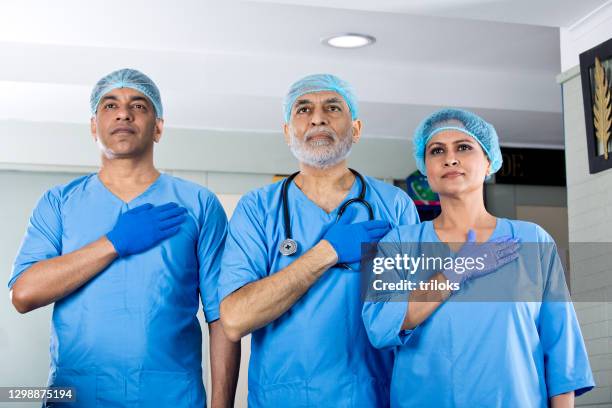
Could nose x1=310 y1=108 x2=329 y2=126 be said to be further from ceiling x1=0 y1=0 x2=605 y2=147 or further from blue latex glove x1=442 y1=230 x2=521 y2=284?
ceiling x1=0 y1=0 x2=605 y2=147

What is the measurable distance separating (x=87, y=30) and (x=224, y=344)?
228 cm

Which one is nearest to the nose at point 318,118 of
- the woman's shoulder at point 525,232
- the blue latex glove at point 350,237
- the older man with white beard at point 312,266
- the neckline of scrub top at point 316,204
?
the older man with white beard at point 312,266

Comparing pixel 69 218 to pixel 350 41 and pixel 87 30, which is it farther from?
pixel 350 41

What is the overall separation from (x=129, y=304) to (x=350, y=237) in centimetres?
60

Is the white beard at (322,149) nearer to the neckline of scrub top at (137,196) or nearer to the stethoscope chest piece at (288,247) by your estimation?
the stethoscope chest piece at (288,247)

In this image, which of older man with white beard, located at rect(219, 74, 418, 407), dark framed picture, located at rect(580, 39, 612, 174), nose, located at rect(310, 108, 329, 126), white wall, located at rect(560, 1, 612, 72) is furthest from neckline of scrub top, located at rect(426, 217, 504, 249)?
white wall, located at rect(560, 1, 612, 72)

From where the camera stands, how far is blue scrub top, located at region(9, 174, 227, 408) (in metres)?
2.01

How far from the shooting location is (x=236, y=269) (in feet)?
6.47

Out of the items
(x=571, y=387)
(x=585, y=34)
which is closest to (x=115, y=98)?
(x=571, y=387)

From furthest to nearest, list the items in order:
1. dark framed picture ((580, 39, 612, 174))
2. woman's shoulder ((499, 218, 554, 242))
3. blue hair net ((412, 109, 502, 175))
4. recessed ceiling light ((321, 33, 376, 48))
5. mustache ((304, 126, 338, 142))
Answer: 1. recessed ceiling light ((321, 33, 376, 48))
2. dark framed picture ((580, 39, 612, 174))
3. mustache ((304, 126, 338, 142))
4. blue hair net ((412, 109, 502, 175))
5. woman's shoulder ((499, 218, 554, 242))

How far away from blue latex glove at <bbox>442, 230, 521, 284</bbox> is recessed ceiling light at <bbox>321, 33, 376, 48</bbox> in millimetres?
2314

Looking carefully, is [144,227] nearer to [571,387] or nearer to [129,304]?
[129,304]

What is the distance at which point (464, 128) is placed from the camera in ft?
6.37

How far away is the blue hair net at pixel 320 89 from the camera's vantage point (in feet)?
6.94
